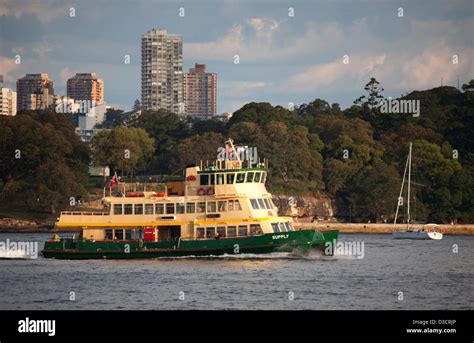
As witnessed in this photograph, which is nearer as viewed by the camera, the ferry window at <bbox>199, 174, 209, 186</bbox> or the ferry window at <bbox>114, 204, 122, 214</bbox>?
the ferry window at <bbox>199, 174, 209, 186</bbox>

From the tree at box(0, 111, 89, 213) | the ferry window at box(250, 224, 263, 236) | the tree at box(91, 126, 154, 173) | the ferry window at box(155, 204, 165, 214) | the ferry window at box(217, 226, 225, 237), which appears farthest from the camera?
the tree at box(91, 126, 154, 173)

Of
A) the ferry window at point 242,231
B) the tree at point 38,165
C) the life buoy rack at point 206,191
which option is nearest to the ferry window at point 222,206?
the life buoy rack at point 206,191

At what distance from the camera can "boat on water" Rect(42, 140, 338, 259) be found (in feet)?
263

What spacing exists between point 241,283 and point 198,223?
42.6 feet

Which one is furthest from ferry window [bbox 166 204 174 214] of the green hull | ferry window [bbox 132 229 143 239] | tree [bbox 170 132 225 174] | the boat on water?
tree [bbox 170 132 225 174]

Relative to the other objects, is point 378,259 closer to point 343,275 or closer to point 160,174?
point 343,275

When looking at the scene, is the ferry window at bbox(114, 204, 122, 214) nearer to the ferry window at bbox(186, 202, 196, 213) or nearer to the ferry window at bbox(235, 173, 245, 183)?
the ferry window at bbox(186, 202, 196, 213)

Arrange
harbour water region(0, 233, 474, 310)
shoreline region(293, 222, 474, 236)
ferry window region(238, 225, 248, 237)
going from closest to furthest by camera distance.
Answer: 1. harbour water region(0, 233, 474, 310)
2. ferry window region(238, 225, 248, 237)
3. shoreline region(293, 222, 474, 236)

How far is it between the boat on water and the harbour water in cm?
94
